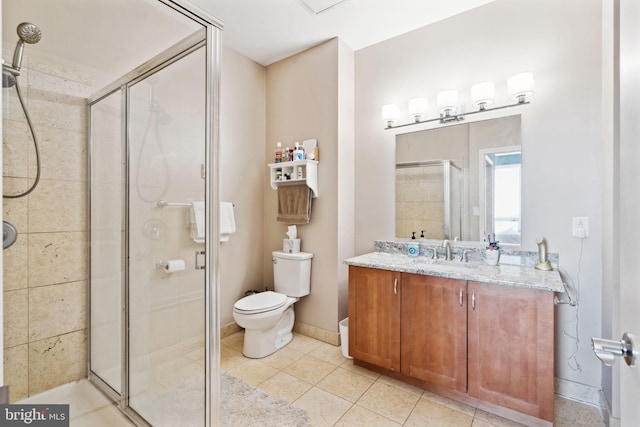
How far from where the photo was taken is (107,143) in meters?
1.74

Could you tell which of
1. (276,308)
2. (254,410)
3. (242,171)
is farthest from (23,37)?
(254,410)

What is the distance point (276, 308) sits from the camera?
2.34 m

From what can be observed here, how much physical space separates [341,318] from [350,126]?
178 centimetres

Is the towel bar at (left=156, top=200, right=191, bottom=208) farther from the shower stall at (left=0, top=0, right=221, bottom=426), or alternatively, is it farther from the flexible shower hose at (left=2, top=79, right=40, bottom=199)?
the flexible shower hose at (left=2, top=79, right=40, bottom=199)

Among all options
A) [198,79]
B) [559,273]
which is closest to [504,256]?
[559,273]

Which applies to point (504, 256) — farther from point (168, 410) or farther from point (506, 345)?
point (168, 410)

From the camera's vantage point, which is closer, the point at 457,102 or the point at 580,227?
the point at 580,227

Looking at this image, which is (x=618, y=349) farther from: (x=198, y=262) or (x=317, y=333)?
(x=317, y=333)

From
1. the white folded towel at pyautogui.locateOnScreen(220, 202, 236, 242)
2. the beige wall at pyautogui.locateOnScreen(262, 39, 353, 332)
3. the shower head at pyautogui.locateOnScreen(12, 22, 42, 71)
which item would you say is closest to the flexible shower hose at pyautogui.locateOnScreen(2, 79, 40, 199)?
the shower head at pyautogui.locateOnScreen(12, 22, 42, 71)

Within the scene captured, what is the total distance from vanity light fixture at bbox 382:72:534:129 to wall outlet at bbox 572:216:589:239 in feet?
2.69

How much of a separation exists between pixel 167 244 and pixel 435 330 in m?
1.68

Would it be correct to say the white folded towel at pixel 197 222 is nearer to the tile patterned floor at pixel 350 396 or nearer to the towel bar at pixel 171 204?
the towel bar at pixel 171 204

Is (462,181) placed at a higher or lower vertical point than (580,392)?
higher

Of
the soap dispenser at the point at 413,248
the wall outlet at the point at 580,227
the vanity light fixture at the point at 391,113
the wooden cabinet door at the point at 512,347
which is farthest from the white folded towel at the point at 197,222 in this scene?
the wall outlet at the point at 580,227
